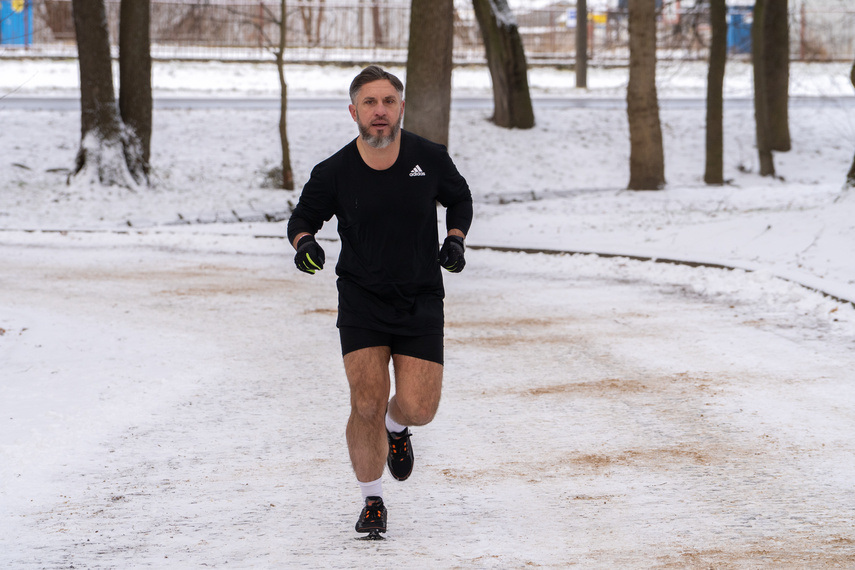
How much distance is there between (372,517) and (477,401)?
2668mm

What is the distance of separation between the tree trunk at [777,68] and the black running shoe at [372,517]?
79.4ft

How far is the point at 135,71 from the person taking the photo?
2136cm

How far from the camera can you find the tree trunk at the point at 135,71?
2136 centimetres

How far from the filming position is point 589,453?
6098 millimetres

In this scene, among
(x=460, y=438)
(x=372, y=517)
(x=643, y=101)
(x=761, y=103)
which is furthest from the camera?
(x=761, y=103)

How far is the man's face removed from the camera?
4.60 meters

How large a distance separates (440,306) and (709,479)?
6.09 feet

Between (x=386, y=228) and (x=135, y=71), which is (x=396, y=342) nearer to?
(x=386, y=228)

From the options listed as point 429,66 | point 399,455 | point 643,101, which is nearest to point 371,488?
point 399,455

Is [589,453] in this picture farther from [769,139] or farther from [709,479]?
[769,139]

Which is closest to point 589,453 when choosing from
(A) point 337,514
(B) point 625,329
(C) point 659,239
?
(A) point 337,514

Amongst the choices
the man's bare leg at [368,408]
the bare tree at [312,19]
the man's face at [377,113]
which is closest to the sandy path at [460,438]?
the man's bare leg at [368,408]

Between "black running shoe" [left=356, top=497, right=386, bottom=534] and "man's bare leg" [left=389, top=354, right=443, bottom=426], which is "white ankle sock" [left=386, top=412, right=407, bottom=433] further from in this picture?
"black running shoe" [left=356, top=497, right=386, bottom=534]

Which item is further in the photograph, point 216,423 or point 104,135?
point 104,135
